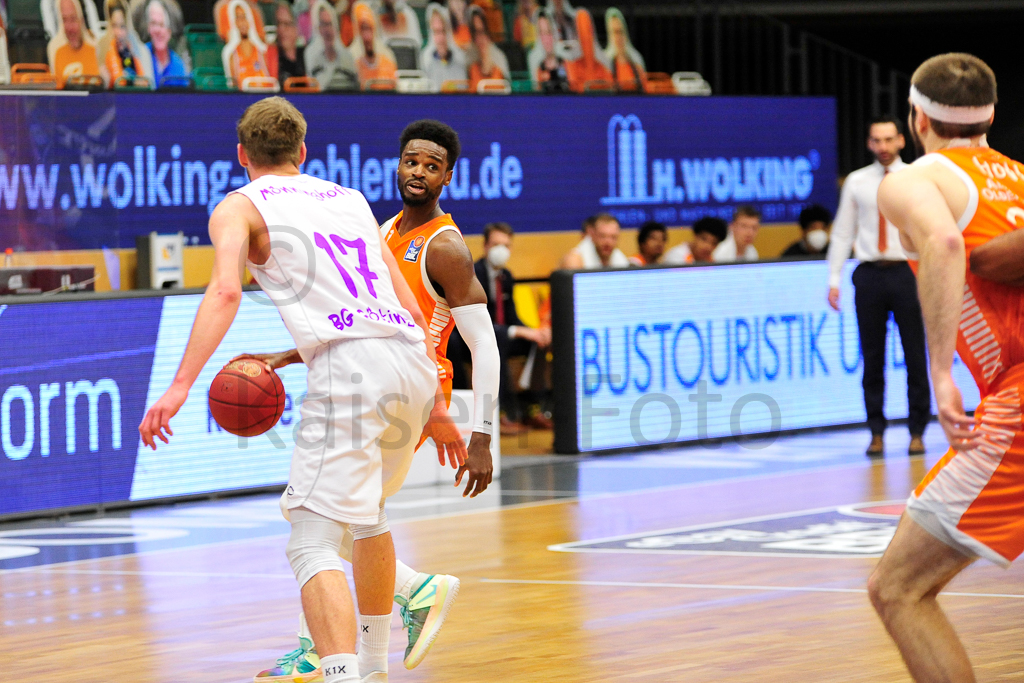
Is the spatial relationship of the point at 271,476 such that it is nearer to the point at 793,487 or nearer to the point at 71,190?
the point at 71,190

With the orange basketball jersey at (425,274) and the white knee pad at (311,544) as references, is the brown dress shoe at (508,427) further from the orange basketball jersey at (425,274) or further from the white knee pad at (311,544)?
the white knee pad at (311,544)

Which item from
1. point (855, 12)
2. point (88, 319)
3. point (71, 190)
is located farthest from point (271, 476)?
point (855, 12)

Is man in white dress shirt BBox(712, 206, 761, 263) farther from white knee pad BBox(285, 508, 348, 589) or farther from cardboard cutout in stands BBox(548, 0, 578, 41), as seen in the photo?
white knee pad BBox(285, 508, 348, 589)

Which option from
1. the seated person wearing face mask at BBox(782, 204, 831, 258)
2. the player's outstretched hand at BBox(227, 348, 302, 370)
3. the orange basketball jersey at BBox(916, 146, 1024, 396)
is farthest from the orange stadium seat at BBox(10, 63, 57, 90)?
the orange basketball jersey at BBox(916, 146, 1024, 396)

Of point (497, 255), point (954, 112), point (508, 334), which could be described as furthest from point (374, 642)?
point (508, 334)

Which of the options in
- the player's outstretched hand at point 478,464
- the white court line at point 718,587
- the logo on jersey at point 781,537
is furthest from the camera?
the logo on jersey at point 781,537

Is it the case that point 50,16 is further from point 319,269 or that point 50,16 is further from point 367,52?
point 319,269

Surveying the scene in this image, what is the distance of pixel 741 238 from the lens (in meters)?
13.1

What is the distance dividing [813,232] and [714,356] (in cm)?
298

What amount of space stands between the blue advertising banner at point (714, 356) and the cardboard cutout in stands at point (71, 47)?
4176mm

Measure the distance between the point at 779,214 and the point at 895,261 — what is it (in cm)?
515

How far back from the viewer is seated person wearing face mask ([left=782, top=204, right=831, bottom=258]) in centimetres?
1420

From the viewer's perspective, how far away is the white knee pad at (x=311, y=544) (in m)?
4.20

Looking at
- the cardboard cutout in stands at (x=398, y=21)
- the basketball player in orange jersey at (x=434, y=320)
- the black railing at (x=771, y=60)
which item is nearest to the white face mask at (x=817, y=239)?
the black railing at (x=771, y=60)
